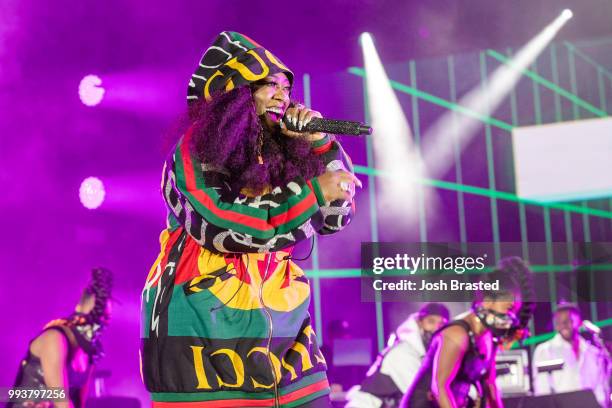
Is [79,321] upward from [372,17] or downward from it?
downward

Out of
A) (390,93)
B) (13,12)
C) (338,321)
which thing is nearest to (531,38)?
(390,93)

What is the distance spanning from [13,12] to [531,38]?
3.56 m

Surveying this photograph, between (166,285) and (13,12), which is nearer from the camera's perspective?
(166,285)

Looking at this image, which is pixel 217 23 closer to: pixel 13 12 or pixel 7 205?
pixel 13 12

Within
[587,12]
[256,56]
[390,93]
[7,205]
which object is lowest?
[256,56]

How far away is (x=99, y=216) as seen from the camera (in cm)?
518

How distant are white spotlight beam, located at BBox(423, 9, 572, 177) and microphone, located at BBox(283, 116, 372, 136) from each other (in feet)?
11.3

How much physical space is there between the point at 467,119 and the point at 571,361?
5.89 ft

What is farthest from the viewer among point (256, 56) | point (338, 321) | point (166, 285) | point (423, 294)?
point (338, 321)

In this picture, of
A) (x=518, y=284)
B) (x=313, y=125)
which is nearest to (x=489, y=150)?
(x=518, y=284)

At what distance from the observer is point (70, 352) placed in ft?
14.7

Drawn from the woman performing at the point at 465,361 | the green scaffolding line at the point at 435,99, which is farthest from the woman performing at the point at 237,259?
the green scaffolding line at the point at 435,99

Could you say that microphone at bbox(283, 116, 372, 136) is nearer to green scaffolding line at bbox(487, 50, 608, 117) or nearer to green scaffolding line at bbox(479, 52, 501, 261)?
green scaffolding line at bbox(479, 52, 501, 261)

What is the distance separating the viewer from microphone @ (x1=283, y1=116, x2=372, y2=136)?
1713 mm
